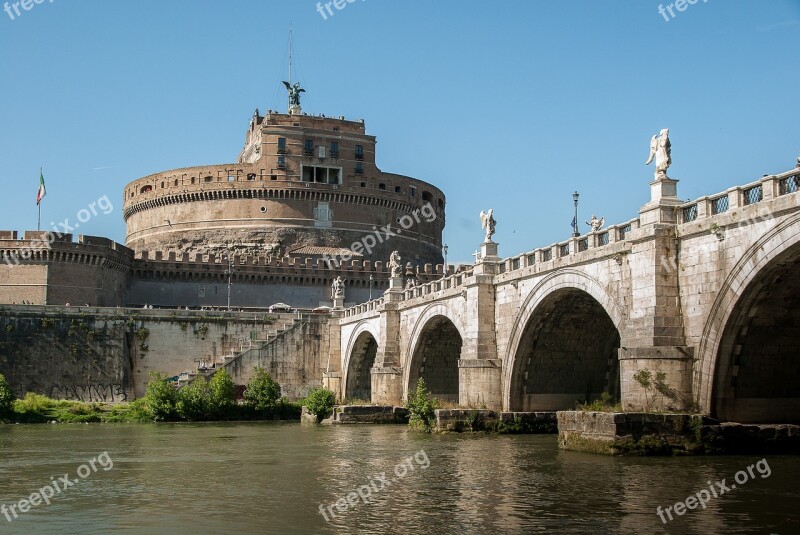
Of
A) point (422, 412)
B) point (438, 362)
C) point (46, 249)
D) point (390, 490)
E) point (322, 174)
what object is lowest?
point (390, 490)

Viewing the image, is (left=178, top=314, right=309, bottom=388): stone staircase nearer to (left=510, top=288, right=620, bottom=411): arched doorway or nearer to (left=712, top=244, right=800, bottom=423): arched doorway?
(left=510, top=288, right=620, bottom=411): arched doorway

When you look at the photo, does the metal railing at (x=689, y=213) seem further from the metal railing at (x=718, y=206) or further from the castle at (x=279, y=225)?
the castle at (x=279, y=225)

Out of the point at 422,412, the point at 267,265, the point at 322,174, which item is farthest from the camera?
the point at 322,174

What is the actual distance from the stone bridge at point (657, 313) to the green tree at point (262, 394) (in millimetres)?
17528

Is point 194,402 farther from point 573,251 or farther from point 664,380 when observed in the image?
point 664,380

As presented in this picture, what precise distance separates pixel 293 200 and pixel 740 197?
6471 cm

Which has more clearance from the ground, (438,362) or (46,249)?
(46,249)

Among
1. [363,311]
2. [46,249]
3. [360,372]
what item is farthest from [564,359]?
[46,249]

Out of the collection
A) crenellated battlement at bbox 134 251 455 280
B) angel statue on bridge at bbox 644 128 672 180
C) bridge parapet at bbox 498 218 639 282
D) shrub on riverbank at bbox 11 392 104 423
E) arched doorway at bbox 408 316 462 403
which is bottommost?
shrub on riverbank at bbox 11 392 104 423

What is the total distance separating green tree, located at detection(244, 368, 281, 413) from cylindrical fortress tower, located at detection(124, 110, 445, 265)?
28545 millimetres

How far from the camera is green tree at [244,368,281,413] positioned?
52.4 meters

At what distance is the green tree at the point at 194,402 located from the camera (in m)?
49.8

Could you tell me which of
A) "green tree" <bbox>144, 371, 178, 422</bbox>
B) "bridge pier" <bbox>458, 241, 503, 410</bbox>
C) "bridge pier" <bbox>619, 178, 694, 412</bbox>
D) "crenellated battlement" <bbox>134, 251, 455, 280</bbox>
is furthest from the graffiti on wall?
"bridge pier" <bbox>619, 178, 694, 412</bbox>

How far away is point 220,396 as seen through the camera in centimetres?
5084
